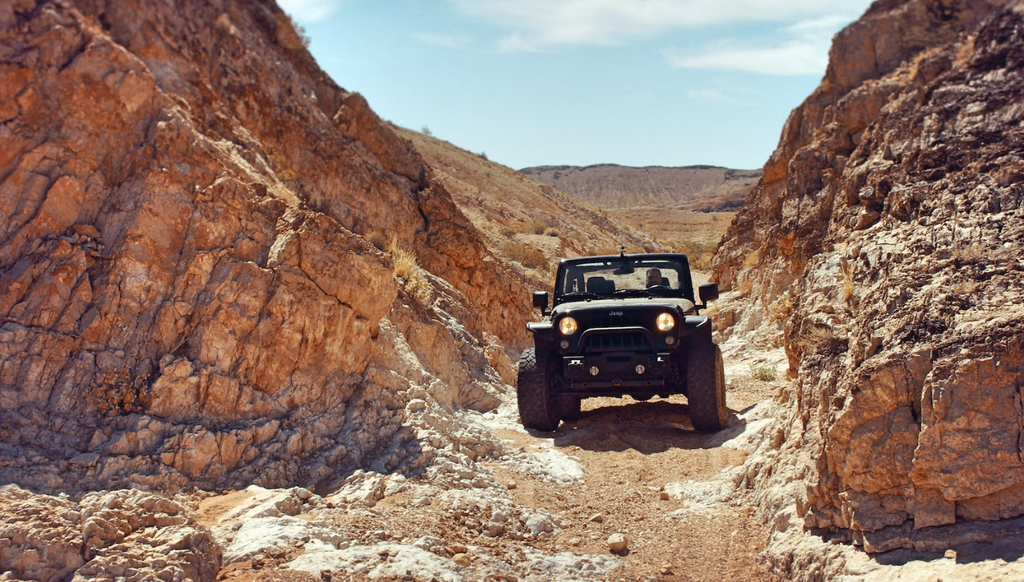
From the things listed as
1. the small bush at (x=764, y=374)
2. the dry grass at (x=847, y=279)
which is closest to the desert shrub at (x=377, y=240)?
the small bush at (x=764, y=374)

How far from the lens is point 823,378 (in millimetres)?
4812

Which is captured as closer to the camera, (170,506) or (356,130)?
(170,506)

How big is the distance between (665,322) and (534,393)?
1643 millimetres

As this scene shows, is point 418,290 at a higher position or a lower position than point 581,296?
higher

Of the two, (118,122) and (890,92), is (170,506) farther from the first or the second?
(890,92)

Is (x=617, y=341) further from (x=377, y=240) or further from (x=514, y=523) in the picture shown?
(x=377, y=240)

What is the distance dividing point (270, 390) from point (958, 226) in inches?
215

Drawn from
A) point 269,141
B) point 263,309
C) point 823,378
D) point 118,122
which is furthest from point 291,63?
point 823,378

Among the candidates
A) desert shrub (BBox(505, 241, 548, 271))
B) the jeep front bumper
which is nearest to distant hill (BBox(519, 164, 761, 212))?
desert shrub (BBox(505, 241, 548, 271))

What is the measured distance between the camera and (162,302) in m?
6.51

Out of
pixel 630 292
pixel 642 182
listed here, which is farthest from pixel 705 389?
pixel 642 182

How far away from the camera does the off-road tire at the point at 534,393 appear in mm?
8289

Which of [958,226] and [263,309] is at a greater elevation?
[958,226]

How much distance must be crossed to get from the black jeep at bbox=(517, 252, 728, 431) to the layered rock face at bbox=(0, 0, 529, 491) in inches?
45.9
